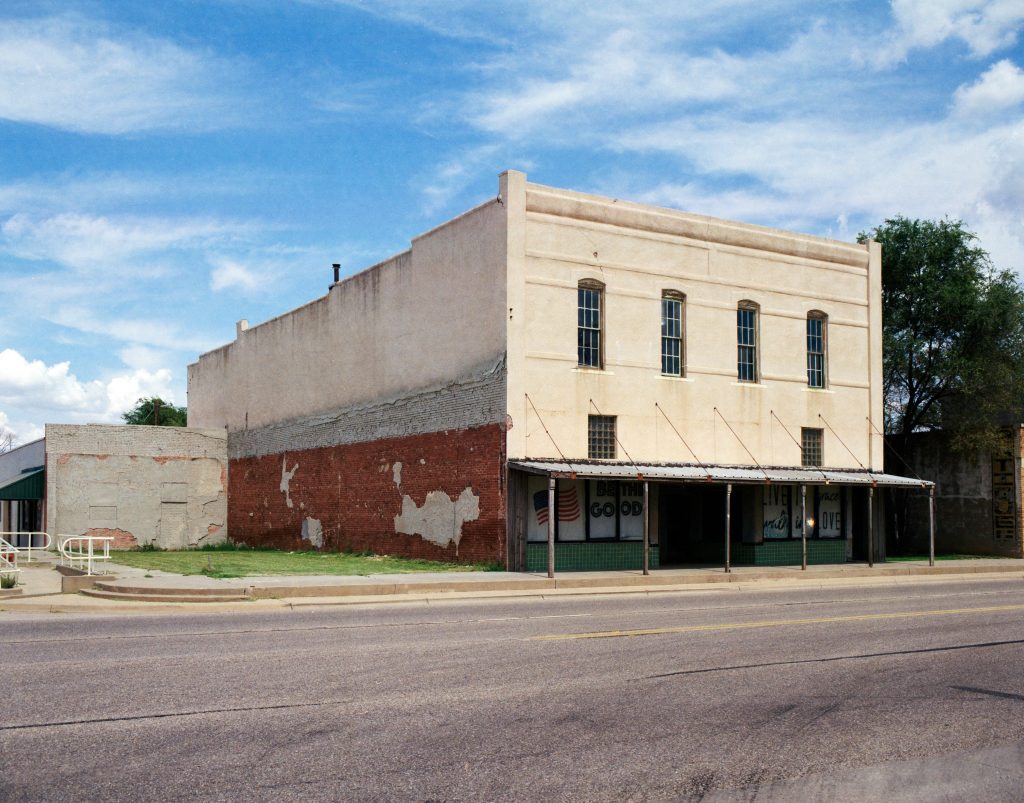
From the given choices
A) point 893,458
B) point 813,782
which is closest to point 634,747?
point 813,782

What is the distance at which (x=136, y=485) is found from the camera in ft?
132

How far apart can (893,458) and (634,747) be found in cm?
3549

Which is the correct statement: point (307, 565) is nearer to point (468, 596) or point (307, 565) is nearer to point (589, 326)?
point (468, 596)

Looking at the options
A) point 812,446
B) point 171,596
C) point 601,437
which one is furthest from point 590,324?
point 171,596

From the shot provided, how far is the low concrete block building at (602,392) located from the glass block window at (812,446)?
2.9 inches

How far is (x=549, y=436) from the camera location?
26688 mm

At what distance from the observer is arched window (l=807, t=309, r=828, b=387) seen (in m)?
31.7

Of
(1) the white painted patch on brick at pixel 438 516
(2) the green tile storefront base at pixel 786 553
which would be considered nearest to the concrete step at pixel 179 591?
(1) the white painted patch on brick at pixel 438 516

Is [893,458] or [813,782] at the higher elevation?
[893,458]

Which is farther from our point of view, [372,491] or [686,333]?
[372,491]

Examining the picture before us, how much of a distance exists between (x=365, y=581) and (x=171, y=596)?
395cm

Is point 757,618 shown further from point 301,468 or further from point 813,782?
point 301,468

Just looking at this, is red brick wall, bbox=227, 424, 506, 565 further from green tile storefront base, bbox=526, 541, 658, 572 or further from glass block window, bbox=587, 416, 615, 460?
glass block window, bbox=587, 416, 615, 460

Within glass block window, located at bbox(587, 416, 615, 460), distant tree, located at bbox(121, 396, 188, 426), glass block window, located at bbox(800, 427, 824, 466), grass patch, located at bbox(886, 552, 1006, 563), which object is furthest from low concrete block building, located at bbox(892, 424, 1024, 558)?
distant tree, located at bbox(121, 396, 188, 426)
